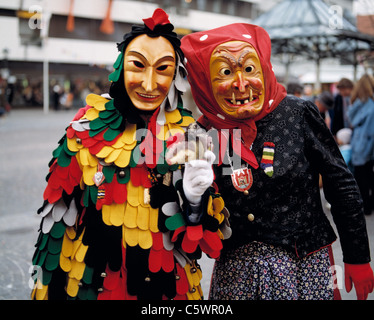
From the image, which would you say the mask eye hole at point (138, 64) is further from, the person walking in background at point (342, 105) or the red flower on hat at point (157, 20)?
the person walking in background at point (342, 105)

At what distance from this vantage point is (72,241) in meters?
2.06

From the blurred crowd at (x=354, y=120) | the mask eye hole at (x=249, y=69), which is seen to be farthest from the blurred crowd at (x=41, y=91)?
the mask eye hole at (x=249, y=69)

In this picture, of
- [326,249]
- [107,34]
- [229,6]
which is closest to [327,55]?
[326,249]

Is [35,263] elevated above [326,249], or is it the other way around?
[326,249]

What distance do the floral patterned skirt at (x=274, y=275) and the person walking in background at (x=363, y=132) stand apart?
3.66 meters

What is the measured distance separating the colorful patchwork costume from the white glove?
0.10m

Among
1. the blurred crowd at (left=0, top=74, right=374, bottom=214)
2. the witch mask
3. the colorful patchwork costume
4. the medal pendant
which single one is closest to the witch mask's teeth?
the witch mask

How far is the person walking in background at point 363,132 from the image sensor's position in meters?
5.28

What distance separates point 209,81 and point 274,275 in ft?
3.03

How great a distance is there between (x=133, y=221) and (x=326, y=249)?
2.99ft

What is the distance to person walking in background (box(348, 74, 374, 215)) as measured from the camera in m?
5.28

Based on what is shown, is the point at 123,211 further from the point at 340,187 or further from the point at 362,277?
the point at 362,277
